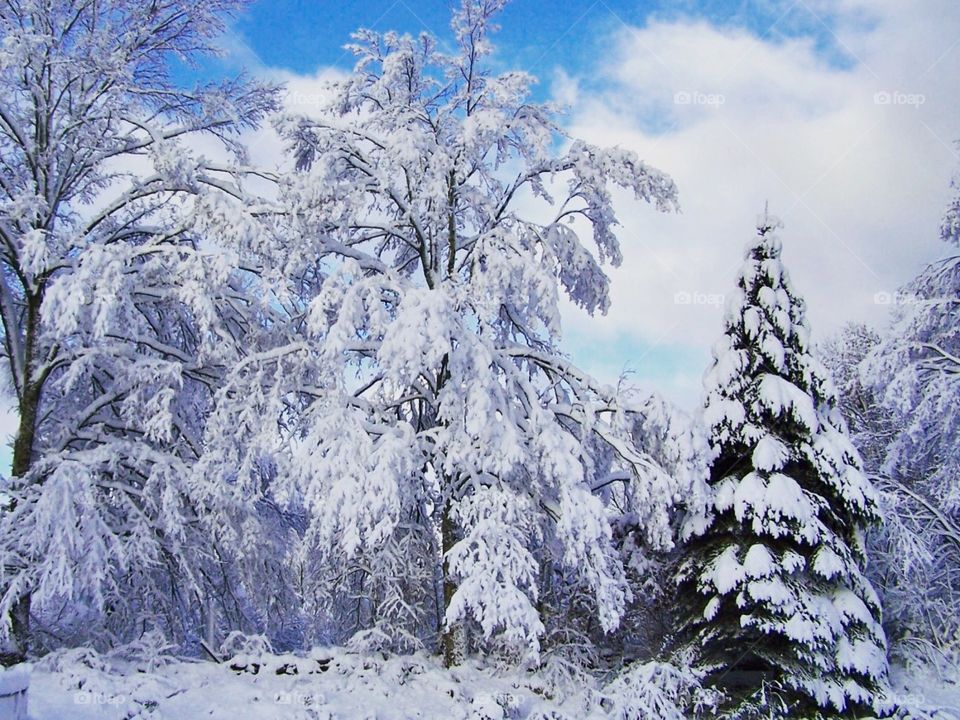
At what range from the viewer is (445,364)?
10406 mm

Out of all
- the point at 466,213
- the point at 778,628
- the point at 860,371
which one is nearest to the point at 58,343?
the point at 466,213

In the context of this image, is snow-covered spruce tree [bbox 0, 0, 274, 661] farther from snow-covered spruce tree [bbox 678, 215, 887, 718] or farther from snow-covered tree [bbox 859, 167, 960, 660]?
snow-covered tree [bbox 859, 167, 960, 660]

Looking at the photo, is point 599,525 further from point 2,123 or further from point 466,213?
point 2,123

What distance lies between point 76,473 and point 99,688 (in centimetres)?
232

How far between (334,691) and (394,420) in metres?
3.54

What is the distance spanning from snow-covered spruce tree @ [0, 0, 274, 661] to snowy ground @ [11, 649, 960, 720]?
96cm

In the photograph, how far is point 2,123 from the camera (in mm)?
9859

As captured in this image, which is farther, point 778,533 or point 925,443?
point 925,443

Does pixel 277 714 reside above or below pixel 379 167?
below

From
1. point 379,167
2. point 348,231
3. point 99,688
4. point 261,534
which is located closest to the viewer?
point 99,688
